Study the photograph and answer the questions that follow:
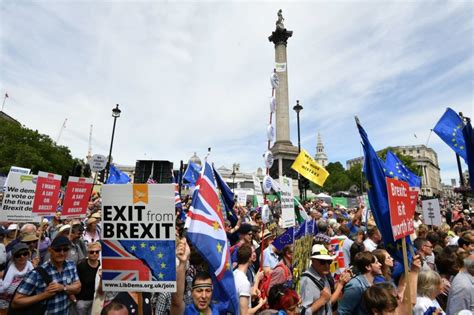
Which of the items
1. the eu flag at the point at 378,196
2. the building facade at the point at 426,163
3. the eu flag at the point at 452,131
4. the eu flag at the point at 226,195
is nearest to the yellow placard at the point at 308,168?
the eu flag at the point at 226,195

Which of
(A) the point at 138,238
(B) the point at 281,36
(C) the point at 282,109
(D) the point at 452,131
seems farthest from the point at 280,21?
(A) the point at 138,238

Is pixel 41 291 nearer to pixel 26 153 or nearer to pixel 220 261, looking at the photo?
pixel 220 261

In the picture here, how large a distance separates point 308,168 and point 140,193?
23.0ft

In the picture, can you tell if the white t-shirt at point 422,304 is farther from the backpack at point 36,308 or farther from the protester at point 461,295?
the backpack at point 36,308

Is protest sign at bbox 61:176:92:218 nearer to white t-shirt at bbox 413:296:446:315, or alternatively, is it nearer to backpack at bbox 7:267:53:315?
backpack at bbox 7:267:53:315

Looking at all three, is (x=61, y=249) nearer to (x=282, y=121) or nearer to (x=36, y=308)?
(x=36, y=308)

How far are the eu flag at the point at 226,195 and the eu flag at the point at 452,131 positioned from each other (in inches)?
237

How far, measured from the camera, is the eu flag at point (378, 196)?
13.6ft

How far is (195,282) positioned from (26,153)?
47.6 m

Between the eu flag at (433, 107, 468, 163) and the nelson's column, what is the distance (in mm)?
18079

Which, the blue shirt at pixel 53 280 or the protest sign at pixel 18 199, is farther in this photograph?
the protest sign at pixel 18 199

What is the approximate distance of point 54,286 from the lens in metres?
3.28

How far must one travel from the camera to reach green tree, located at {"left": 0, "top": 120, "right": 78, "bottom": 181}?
133 ft

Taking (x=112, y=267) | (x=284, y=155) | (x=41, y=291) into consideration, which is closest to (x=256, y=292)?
(x=112, y=267)
